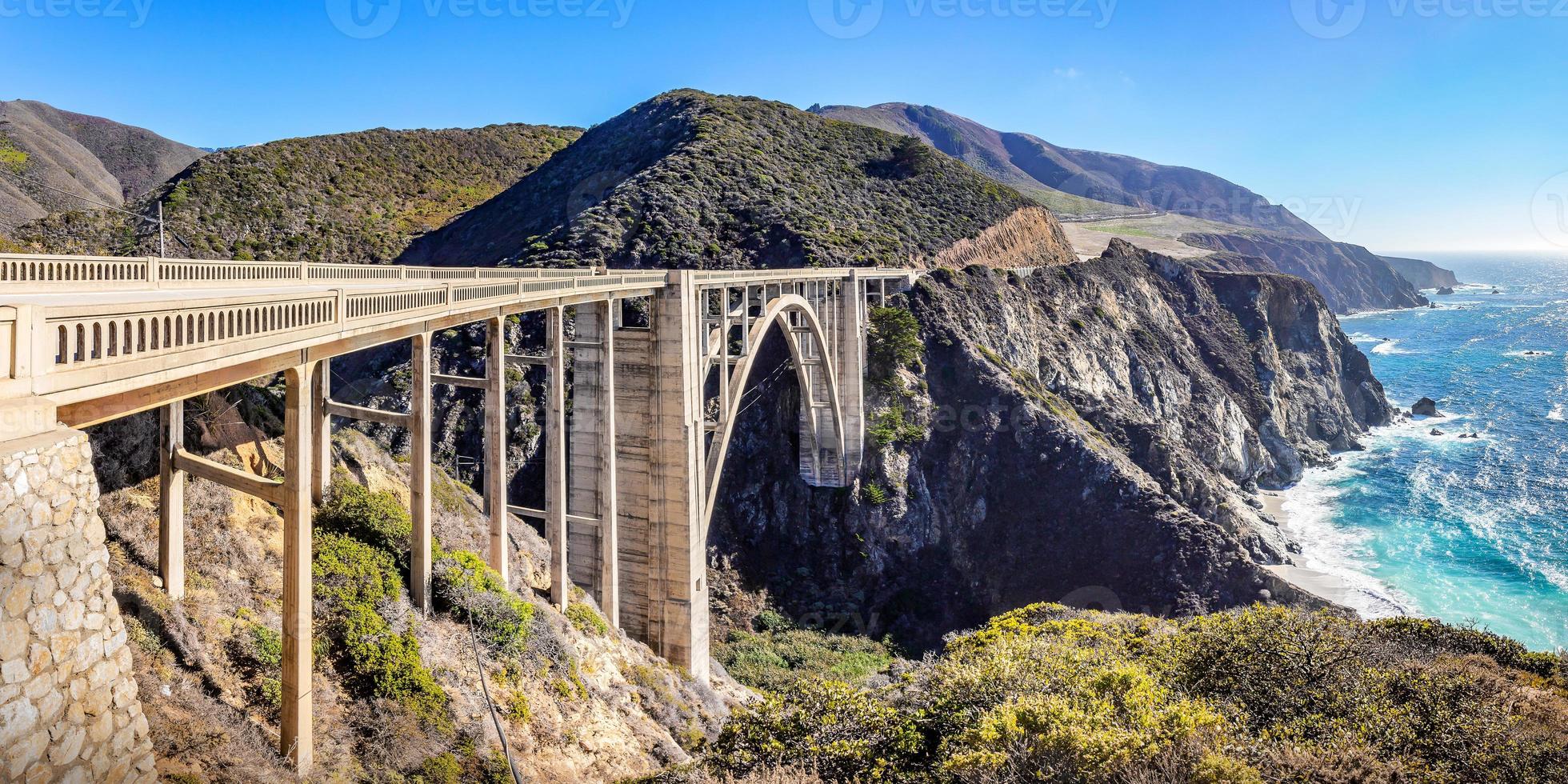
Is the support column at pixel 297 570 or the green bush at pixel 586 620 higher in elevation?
the support column at pixel 297 570

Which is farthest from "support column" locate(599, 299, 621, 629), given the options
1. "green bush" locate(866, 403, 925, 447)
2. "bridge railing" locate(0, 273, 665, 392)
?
"green bush" locate(866, 403, 925, 447)

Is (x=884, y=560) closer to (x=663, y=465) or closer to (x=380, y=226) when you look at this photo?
(x=663, y=465)

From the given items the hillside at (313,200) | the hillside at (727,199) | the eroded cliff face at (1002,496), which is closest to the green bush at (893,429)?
the eroded cliff face at (1002,496)

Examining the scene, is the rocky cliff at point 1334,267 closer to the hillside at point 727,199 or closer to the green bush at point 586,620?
the hillside at point 727,199

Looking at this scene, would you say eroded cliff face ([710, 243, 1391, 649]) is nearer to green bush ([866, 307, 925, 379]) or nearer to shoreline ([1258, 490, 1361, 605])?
green bush ([866, 307, 925, 379])

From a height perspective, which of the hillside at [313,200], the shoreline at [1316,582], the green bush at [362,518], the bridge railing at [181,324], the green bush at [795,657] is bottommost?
the green bush at [795,657]

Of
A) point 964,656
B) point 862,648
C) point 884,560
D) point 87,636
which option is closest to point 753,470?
point 884,560

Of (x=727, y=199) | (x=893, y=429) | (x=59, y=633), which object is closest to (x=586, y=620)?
(x=59, y=633)
